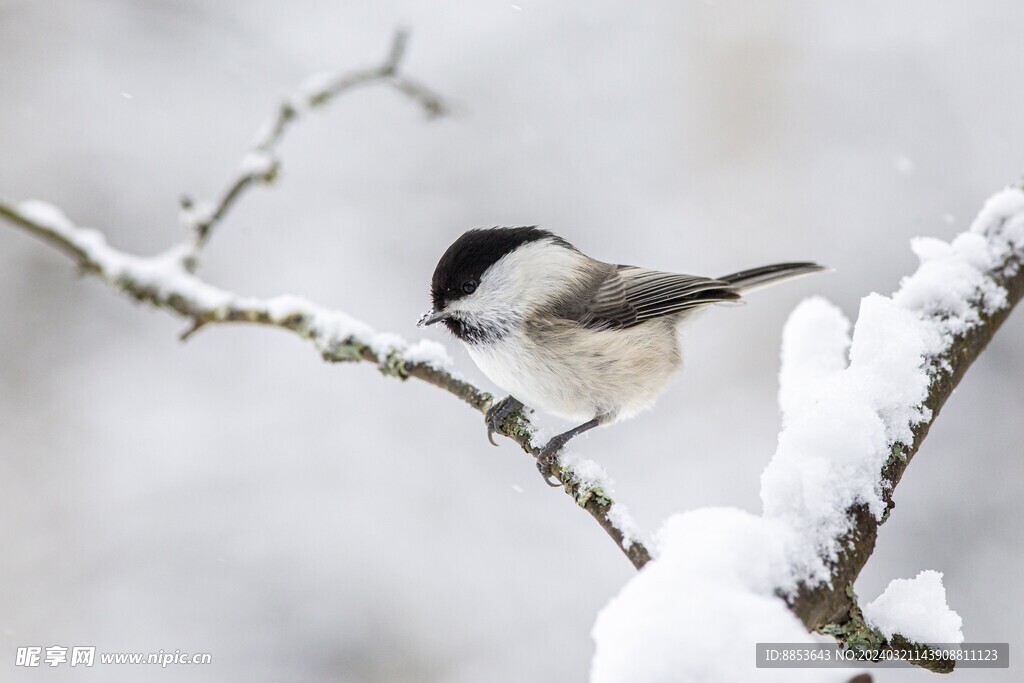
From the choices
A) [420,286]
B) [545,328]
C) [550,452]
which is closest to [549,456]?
[550,452]

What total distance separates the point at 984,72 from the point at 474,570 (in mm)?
4506

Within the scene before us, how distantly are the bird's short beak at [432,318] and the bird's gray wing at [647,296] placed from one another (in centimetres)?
51

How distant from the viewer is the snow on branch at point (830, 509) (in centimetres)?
104

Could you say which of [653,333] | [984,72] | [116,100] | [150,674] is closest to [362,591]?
[150,674]

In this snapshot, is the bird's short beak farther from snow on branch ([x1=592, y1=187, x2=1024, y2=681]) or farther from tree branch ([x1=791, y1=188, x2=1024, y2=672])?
tree branch ([x1=791, y1=188, x2=1024, y2=672])

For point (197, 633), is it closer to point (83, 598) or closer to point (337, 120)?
point (83, 598)

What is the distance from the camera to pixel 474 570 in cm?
455

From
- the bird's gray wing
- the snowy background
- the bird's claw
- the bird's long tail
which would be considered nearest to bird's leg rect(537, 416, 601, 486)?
the bird's claw

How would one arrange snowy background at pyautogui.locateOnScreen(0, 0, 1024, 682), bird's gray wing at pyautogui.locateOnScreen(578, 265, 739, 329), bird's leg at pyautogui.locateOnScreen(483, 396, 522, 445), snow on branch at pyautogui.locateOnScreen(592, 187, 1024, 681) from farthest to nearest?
snowy background at pyautogui.locateOnScreen(0, 0, 1024, 682), bird's gray wing at pyautogui.locateOnScreen(578, 265, 739, 329), bird's leg at pyautogui.locateOnScreen(483, 396, 522, 445), snow on branch at pyautogui.locateOnScreen(592, 187, 1024, 681)

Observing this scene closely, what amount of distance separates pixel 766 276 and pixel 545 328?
94 centimetres

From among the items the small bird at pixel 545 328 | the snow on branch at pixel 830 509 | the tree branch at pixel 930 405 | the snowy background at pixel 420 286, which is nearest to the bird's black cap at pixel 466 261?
the small bird at pixel 545 328

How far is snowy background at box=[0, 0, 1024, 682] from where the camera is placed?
433 cm

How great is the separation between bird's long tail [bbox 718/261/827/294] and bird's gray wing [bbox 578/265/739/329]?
57 mm

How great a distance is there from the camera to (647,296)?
9.36ft
